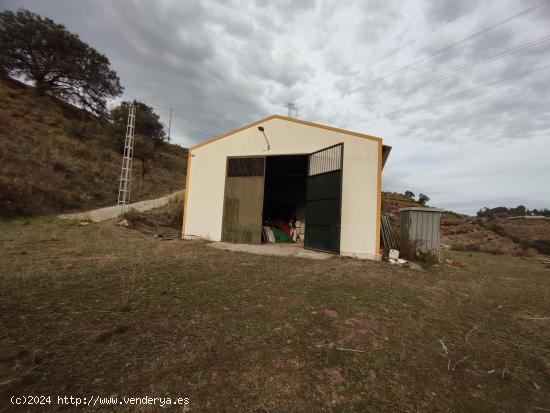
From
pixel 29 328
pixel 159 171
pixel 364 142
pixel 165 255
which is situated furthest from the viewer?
pixel 159 171

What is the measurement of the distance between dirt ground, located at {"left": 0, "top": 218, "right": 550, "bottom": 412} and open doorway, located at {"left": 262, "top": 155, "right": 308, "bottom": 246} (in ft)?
22.5

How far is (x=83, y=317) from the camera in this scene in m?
2.71

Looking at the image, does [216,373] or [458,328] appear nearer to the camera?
[216,373]

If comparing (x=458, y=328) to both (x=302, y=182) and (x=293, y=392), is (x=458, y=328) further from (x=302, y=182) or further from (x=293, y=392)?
(x=302, y=182)

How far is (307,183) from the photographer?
8750mm

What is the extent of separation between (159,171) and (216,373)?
27.6m

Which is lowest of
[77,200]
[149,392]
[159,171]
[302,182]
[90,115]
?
[149,392]

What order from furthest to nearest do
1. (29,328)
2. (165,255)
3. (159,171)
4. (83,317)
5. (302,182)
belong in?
(159,171)
(302,182)
(165,255)
(83,317)
(29,328)

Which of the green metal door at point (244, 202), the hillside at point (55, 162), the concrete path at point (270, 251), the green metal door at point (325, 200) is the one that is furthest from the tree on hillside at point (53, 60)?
the green metal door at point (325, 200)

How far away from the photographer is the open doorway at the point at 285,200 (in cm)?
1141

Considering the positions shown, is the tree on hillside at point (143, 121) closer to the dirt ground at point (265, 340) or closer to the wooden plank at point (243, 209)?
the wooden plank at point (243, 209)

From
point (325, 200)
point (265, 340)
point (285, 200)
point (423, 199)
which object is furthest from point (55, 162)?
point (423, 199)

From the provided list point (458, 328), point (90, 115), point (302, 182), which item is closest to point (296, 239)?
point (302, 182)

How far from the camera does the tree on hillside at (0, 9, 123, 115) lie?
1991 cm
